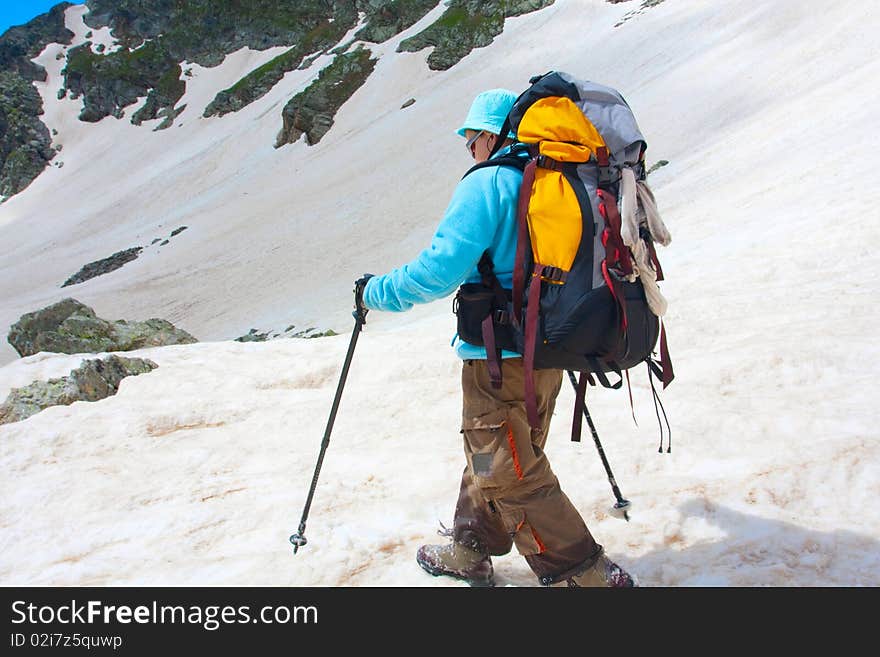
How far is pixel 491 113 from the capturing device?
3109mm

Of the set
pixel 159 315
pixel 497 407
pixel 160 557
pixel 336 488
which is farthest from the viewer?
pixel 159 315

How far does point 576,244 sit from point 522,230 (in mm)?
237

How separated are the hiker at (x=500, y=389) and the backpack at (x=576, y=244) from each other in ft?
0.42

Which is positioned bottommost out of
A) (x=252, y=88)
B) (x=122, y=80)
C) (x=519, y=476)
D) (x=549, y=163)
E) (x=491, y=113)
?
(x=519, y=476)

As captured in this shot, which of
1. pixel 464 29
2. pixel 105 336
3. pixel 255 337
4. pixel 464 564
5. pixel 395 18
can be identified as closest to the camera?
pixel 464 564

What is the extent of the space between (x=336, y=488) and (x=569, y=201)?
10.1 ft

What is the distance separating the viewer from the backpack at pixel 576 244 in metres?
→ 2.74

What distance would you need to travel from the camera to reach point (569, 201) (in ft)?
8.99

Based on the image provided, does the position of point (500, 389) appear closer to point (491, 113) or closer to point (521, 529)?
point (521, 529)

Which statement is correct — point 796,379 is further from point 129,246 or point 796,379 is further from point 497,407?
point 129,246

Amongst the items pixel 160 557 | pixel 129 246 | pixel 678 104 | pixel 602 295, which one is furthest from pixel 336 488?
pixel 129 246

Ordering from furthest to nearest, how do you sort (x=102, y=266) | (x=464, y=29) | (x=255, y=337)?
1. (x=464, y=29)
2. (x=102, y=266)
3. (x=255, y=337)

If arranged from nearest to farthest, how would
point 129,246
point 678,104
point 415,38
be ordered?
point 678,104 → point 129,246 → point 415,38

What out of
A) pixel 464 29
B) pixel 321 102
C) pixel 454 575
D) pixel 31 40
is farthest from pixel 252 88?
pixel 454 575
